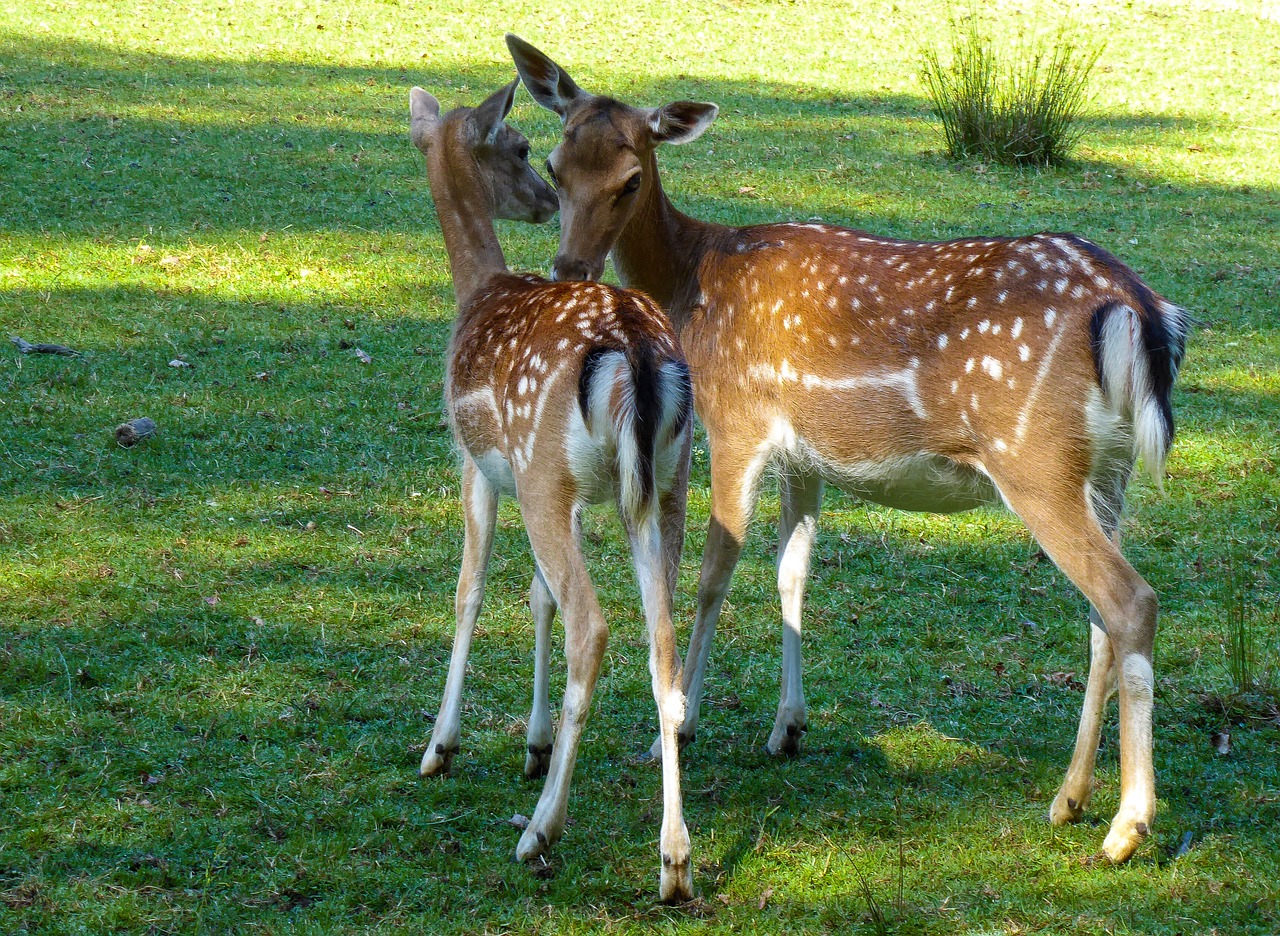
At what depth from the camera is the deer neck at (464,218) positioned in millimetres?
5184

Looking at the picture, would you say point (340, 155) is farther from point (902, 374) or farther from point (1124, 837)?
point (1124, 837)

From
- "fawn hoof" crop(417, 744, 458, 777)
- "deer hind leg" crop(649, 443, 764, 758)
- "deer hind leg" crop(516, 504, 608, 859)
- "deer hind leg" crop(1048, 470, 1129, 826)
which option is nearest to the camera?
"deer hind leg" crop(516, 504, 608, 859)

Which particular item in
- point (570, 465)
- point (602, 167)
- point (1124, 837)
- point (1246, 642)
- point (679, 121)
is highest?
point (679, 121)

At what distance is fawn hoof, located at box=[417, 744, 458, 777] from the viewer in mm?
4537

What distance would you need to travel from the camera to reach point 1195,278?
1030cm

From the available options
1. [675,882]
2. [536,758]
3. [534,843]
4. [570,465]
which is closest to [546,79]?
[570,465]

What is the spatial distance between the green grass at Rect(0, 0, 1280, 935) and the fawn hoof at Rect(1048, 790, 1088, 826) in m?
0.05

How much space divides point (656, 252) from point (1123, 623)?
2378mm

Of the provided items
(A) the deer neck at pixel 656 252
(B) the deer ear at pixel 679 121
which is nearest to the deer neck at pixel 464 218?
(A) the deer neck at pixel 656 252

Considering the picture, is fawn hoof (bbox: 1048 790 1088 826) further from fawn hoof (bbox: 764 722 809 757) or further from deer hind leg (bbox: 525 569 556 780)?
deer hind leg (bbox: 525 569 556 780)

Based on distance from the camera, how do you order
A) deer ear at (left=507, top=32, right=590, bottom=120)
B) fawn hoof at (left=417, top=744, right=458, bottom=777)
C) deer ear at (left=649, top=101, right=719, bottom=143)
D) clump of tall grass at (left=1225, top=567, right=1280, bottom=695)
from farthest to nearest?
deer ear at (left=507, top=32, right=590, bottom=120)
deer ear at (left=649, top=101, right=719, bottom=143)
clump of tall grass at (left=1225, top=567, right=1280, bottom=695)
fawn hoof at (left=417, top=744, right=458, bottom=777)

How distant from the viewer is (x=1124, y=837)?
404cm

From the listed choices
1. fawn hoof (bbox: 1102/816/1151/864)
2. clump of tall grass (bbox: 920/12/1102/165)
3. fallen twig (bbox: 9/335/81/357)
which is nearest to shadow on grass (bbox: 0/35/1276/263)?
clump of tall grass (bbox: 920/12/1102/165)

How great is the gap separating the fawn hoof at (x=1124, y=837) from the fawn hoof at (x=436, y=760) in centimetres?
213
